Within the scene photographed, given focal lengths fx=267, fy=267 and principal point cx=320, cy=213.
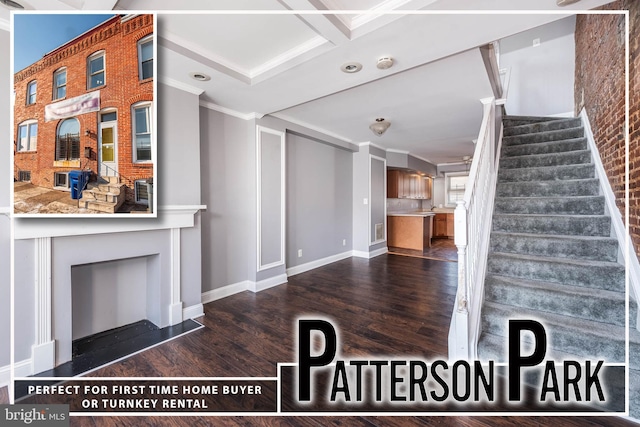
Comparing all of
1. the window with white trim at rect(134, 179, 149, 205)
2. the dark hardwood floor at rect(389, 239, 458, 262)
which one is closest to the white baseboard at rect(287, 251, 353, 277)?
the dark hardwood floor at rect(389, 239, 458, 262)

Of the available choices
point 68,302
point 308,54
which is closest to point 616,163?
point 308,54

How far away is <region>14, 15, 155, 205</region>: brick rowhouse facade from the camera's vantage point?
1438 mm

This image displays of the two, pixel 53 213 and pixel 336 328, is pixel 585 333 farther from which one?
pixel 53 213

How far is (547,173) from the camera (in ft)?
8.74

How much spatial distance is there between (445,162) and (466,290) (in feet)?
21.5

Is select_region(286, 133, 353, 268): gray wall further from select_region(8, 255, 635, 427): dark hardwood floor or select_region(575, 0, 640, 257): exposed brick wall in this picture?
select_region(575, 0, 640, 257): exposed brick wall

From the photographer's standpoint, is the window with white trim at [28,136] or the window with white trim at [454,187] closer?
the window with white trim at [28,136]

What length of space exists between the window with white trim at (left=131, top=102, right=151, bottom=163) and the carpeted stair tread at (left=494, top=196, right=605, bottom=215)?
300 cm

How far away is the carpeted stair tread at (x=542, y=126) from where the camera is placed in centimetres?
315

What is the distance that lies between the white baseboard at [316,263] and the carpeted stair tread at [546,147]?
2888mm

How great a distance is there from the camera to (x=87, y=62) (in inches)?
57.3

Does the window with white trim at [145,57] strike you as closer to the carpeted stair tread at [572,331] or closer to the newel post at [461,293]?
the newel post at [461,293]

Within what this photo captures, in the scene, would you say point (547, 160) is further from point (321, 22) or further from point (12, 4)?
point (12, 4)

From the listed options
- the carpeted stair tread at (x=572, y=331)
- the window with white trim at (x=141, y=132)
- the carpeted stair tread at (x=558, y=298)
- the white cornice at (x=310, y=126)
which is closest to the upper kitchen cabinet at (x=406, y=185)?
the white cornice at (x=310, y=126)
